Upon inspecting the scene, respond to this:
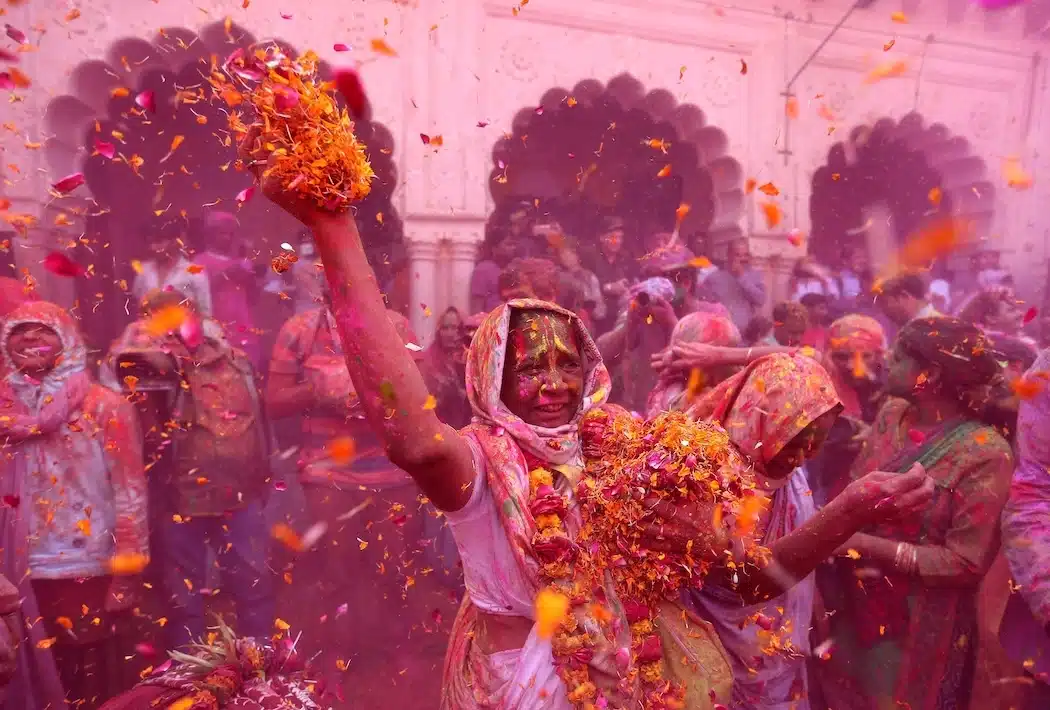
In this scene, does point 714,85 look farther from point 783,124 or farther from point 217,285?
point 217,285

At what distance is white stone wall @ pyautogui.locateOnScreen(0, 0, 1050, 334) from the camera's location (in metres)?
4.29

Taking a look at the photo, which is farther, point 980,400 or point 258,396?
point 258,396

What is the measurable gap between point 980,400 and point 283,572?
15.1 feet

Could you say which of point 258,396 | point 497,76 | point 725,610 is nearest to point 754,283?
point 497,76

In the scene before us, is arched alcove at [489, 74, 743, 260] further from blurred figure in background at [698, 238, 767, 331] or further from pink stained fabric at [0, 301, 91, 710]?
pink stained fabric at [0, 301, 91, 710]

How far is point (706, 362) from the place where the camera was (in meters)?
3.14

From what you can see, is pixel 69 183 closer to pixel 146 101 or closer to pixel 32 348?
pixel 146 101

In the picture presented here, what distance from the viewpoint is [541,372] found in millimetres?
1957

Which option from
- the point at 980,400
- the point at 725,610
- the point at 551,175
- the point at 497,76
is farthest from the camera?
the point at 551,175

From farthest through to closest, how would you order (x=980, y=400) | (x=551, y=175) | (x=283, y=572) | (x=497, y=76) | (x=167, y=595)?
1. (x=551, y=175)
2. (x=497, y=76)
3. (x=283, y=572)
4. (x=167, y=595)
5. (x=980, y=400)

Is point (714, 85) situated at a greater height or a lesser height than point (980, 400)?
greater

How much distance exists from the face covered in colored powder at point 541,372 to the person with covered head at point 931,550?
1.92 metres

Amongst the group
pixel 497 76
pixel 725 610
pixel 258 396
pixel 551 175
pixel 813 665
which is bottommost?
pixel 813 665

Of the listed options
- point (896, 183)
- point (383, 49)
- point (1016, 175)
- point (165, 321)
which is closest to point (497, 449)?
point (165, 321)
